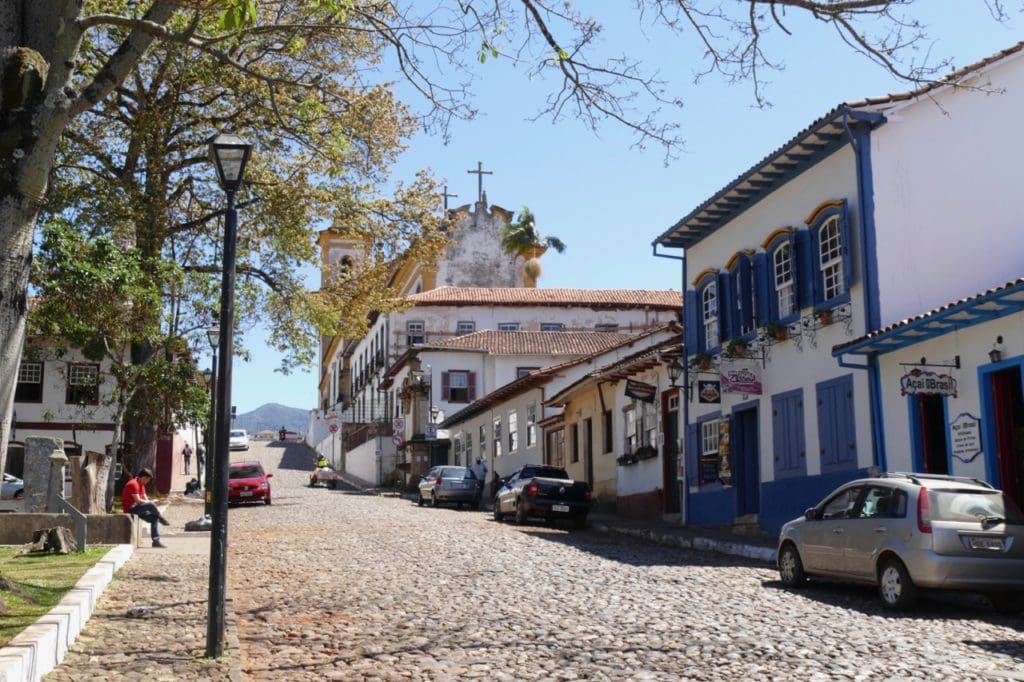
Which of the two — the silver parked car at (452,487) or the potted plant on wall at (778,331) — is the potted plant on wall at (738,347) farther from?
the silver parked car at (452,487)

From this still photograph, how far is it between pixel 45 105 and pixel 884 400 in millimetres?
13379

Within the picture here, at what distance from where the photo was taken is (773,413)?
69.9 ft

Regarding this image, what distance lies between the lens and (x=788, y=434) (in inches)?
813

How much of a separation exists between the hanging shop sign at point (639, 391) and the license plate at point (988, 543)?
15.5 meters

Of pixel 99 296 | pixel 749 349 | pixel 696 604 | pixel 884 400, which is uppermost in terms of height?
pixel 99 296

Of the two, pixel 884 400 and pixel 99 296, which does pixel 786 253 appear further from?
pixel 99 296

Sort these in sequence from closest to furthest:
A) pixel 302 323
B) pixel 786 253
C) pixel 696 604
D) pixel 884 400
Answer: pixel 696 604 → pixel 884 400 → pixel 786 253 → pixel 302 323

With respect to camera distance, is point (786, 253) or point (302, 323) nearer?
point (786, 253)

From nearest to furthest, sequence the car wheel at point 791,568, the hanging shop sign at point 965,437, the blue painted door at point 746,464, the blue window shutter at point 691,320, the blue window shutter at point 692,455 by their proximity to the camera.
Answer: the car wheel at point 791,568 → the hanging shop sign at point 965,437 → the blue painted door at point 746,464 → the blue window shutter at point 692,455 → the blue window shutter at point 691,320

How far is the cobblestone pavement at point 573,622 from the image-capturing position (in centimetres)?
827

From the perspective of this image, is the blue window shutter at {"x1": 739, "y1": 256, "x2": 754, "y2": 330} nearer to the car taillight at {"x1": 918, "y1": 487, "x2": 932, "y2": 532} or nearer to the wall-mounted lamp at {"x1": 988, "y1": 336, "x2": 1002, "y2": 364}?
the wall-mounted lamp at {"x1": 988, "y1": 336, "x2": 1002, "y2": 364}

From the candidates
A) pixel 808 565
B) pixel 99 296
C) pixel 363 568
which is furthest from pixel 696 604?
pixel 99 296

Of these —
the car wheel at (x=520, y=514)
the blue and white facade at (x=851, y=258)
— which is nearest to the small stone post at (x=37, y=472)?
the car wheel at (x=520, y=514)

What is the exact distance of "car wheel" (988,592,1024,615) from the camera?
11.7m
